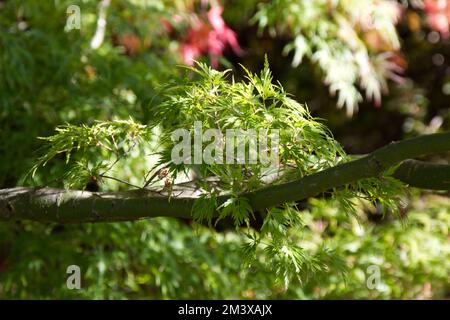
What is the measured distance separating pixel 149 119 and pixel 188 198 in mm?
878

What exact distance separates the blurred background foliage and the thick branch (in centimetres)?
36

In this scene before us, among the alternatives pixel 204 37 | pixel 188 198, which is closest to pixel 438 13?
pixel 204 37

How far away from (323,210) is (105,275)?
868 millimetres

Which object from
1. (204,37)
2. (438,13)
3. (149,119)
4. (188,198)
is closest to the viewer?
(188,198)

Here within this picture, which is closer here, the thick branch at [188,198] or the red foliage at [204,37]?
the thick branch at [188,198]

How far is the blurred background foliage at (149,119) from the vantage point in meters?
2.27

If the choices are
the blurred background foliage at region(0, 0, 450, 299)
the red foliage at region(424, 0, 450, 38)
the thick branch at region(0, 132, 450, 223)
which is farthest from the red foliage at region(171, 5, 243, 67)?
the thick branch at region(0, 132, 450, 223)

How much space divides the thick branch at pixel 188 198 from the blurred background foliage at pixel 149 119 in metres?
0.36

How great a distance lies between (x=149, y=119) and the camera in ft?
7.22

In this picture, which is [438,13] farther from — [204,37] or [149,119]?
[149,119]

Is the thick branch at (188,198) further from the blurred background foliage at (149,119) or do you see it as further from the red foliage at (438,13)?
the red foliage at (438,13)

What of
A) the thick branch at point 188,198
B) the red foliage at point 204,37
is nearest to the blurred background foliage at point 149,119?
the red foliage at point 204,37
